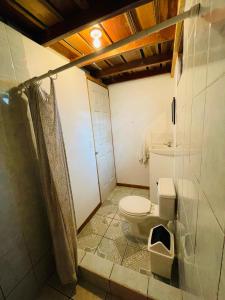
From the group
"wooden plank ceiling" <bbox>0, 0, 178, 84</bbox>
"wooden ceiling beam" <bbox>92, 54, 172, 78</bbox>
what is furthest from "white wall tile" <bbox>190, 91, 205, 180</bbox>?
"wooden ceiling beam" <bbox>92, 54, 172, 78</bbox>

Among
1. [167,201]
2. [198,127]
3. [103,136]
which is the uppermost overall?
[198,127]

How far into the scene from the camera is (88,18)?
104 centimetres

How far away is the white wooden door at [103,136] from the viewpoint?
226cm

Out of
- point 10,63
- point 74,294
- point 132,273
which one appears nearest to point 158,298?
point 132,273

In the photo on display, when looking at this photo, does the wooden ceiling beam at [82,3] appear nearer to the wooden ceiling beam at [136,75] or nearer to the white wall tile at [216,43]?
the white wall tile at [216,43]

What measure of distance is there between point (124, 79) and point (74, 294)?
2.99m

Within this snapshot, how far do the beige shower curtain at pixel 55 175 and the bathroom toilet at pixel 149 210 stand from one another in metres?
0.69

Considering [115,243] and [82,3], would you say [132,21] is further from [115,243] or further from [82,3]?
[115,243]

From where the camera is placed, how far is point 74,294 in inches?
45.8

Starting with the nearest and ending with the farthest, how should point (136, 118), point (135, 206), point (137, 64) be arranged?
point (135, 206)
point (137, 64)
point (136, 118)

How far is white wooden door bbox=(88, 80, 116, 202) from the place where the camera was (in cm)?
226

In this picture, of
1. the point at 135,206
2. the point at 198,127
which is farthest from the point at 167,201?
the point at 198,127

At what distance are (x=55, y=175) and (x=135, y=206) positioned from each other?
41.9 inches

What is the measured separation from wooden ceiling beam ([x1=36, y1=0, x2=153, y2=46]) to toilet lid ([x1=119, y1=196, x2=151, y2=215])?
180 cm
